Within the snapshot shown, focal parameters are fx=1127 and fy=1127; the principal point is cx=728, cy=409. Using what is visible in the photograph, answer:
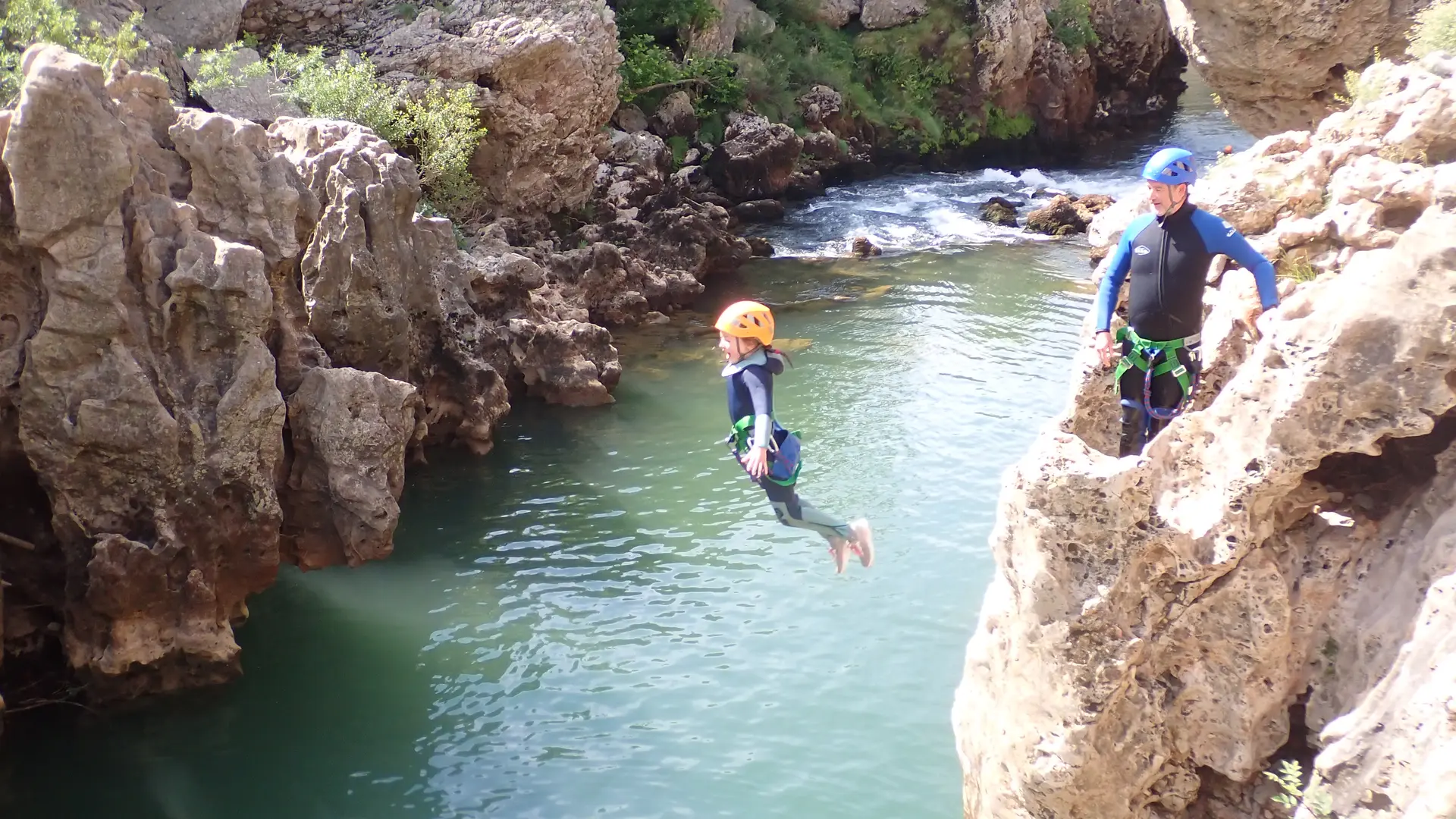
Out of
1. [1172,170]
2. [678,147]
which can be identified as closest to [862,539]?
[1172,170]

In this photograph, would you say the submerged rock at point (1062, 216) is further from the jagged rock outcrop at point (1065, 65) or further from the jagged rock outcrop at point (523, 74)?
the jagged rock outcrop at point (523, 74)

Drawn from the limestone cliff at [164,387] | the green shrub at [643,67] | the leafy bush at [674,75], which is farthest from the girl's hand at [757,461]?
the green shrub at [643,67]

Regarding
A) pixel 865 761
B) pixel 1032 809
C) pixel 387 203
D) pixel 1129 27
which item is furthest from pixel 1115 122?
pixel 1032 809

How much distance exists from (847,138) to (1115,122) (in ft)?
38.5

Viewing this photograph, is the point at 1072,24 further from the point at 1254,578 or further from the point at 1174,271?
the point at 1254,578

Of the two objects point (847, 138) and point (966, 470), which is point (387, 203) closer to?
point (966, 470)

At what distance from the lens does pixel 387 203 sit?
14.4m

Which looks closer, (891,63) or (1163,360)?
(1163,360)

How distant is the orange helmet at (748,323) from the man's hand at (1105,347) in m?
2.36

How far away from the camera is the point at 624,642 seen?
1218 centimetres

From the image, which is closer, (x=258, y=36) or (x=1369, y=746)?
(x=1369, y=746)

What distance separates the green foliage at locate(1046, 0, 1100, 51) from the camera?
41.0m

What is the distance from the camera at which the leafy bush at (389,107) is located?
62.9 feet

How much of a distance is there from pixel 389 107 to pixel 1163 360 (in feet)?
52.9
